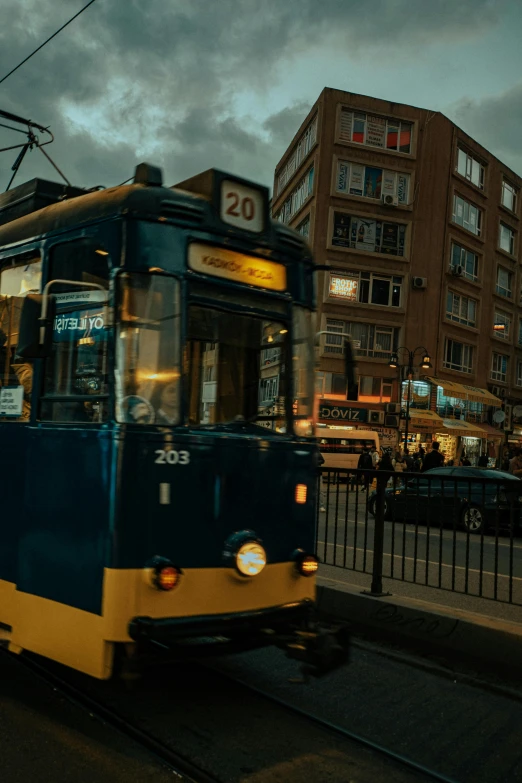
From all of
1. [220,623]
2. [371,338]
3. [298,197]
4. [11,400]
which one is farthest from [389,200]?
[220,623]

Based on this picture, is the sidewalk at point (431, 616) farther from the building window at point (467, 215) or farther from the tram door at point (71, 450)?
the building window at point (467, 215)

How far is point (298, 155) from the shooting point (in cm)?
4756

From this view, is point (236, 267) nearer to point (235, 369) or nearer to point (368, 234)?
point (235, 369)

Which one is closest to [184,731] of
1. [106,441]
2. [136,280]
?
[106,441]

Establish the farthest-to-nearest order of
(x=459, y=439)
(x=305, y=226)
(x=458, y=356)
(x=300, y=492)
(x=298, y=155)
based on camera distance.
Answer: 1. (x=298, y=155)
2. (x=458, y=356)
3. (x=459, y=439)
4. (x=305, y=226)
5. (x=300, y=492)

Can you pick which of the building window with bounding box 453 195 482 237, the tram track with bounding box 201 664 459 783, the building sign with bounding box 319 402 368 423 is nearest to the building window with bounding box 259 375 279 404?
the tram track with bounding box 201 664 459 783

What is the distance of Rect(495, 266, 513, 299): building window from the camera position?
170 feet

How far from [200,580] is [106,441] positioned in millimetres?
973

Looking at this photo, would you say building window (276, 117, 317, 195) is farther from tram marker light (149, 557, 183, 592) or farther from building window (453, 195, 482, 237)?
tram marker light (149, 557, 183, 592)

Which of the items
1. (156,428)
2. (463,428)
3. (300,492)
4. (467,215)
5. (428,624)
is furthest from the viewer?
(467,215)

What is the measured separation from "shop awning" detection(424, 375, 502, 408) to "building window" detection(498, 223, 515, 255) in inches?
399

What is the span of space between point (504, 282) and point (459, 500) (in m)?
48.7

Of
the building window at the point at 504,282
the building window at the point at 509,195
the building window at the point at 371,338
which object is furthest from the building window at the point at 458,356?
the building window at the point at 509,195

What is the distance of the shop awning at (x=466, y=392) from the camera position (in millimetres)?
43688
